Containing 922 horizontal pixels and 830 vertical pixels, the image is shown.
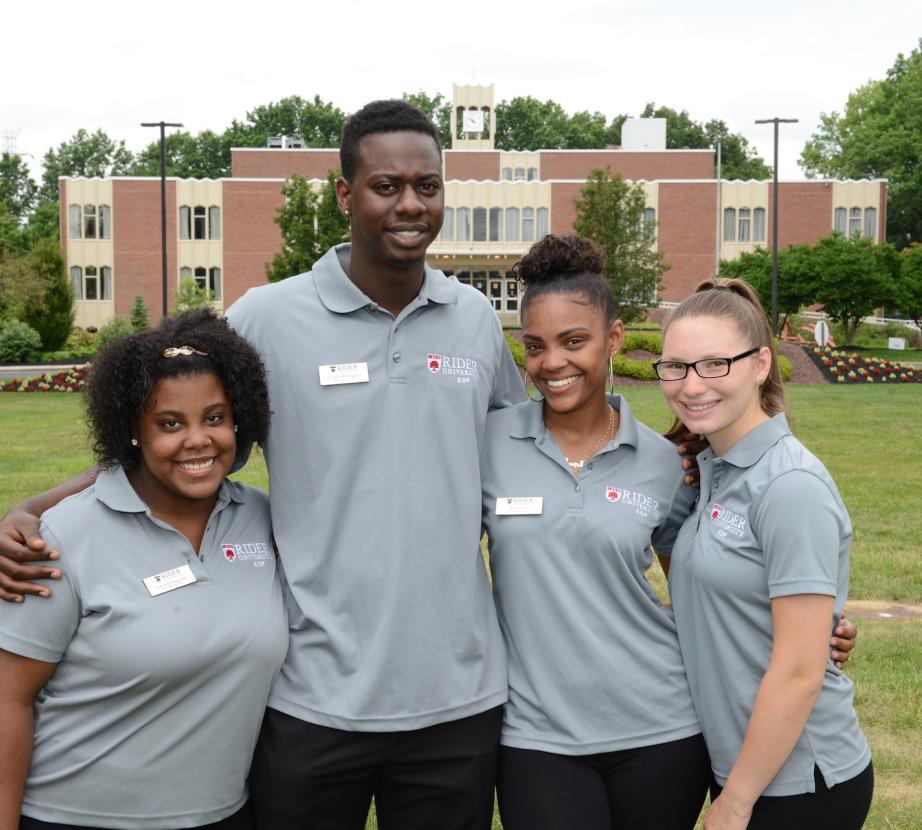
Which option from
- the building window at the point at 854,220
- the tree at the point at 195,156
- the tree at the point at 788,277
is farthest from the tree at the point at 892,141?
the tree at the point at 195,156

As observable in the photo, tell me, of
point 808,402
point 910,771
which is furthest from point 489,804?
point 808,402

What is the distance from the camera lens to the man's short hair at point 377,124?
3.24 meters

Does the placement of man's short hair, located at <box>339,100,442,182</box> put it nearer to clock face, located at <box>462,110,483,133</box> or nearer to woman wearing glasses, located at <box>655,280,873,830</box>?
woman wearing glasses, located at <box>655,280,873,830</box>

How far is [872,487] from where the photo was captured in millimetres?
12492

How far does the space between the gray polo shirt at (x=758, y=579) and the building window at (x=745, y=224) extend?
58090 mm

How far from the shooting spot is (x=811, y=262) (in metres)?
39.6

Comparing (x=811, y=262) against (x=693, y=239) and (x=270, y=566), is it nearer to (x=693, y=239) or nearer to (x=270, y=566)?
(x=693, y=239)

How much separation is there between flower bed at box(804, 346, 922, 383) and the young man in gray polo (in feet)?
90.0

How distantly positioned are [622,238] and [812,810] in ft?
116

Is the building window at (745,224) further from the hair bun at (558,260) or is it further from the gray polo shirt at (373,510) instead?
the gray polo shirt at (373,510)

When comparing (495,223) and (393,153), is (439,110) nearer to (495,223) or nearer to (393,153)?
(495,223)

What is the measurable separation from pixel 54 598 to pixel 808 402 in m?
21.6

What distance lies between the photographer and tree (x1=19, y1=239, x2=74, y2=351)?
41.4 m

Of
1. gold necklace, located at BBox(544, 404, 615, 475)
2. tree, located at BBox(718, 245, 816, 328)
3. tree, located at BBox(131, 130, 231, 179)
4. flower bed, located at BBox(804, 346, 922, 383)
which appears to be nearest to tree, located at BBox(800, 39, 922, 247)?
tree, located at BBox(718, 245, 816, 328)
